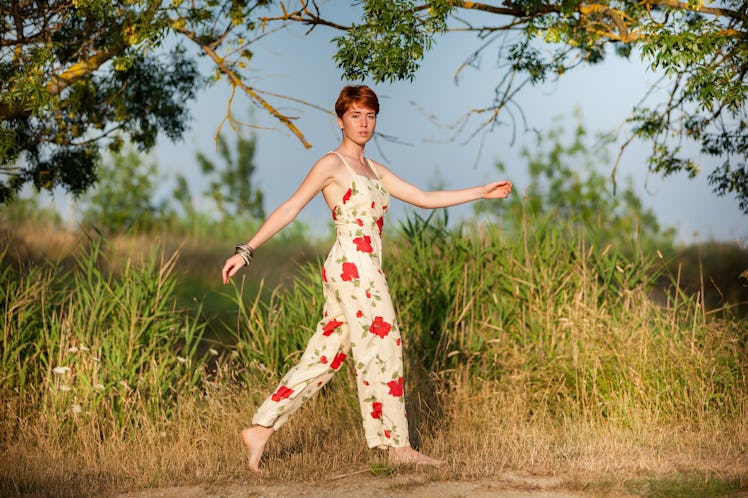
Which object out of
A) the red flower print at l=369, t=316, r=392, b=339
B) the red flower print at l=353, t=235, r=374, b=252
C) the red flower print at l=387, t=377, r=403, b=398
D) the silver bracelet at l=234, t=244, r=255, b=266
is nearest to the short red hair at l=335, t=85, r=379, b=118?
the red flower print at l=353, t=235, r=374, b=252

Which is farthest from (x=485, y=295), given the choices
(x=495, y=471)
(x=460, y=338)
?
(x=495, y=471)

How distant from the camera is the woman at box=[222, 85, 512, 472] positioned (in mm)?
5672

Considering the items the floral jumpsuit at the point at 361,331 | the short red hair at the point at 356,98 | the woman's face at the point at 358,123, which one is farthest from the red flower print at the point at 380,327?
the short red hair at the point at 356,98

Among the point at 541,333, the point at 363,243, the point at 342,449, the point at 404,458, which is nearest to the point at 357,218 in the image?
the point at 363,243

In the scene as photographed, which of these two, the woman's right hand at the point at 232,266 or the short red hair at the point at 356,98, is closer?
the woman's right hand at the point at 232,266

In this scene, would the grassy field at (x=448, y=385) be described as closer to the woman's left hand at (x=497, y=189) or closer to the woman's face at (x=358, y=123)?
the woman's left hand at (x=497, y=189)

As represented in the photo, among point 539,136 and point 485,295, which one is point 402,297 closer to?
point 485,295

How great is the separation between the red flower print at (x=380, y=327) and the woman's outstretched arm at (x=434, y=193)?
87 centimetres

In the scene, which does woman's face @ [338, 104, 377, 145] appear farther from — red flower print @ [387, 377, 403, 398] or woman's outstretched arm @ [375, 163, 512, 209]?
red flower print @ [387, 377, 403, 398]

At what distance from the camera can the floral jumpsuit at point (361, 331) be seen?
568 cm

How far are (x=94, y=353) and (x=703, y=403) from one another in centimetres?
491

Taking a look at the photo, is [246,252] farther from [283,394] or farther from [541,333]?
[541,333]

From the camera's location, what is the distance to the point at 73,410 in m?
7.25

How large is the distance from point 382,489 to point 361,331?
943 millimetres
